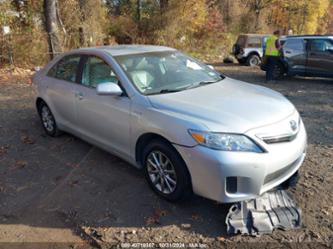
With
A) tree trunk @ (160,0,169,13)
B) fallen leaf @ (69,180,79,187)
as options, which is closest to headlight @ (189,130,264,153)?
fallen leaf @ (69,180,79,187)

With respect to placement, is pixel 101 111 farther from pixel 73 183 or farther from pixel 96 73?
pixel 73 183

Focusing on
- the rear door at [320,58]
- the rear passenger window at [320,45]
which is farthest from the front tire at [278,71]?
the rear passenger window at [320,45]

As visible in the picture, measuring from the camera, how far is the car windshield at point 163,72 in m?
3.65

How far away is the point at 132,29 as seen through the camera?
19859 millimetres

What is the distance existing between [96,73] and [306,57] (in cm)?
834

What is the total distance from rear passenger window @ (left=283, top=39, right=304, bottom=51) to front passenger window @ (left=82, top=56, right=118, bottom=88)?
8268 mm

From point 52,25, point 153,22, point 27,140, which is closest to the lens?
point 27,140

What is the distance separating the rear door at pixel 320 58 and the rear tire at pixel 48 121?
27.6ft

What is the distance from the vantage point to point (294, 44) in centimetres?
1049

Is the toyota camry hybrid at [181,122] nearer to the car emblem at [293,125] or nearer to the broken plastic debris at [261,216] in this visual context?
the car emblem at [293,125]

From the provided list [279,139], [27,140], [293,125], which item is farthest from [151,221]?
[27,140]

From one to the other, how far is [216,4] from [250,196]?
82.5 feet

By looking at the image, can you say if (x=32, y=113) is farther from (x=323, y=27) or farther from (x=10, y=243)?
(x=323, y=27)

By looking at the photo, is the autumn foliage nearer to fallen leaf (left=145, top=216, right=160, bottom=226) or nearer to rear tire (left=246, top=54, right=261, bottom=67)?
rear tire (left=246, top=54, right=261, bottom=67)
